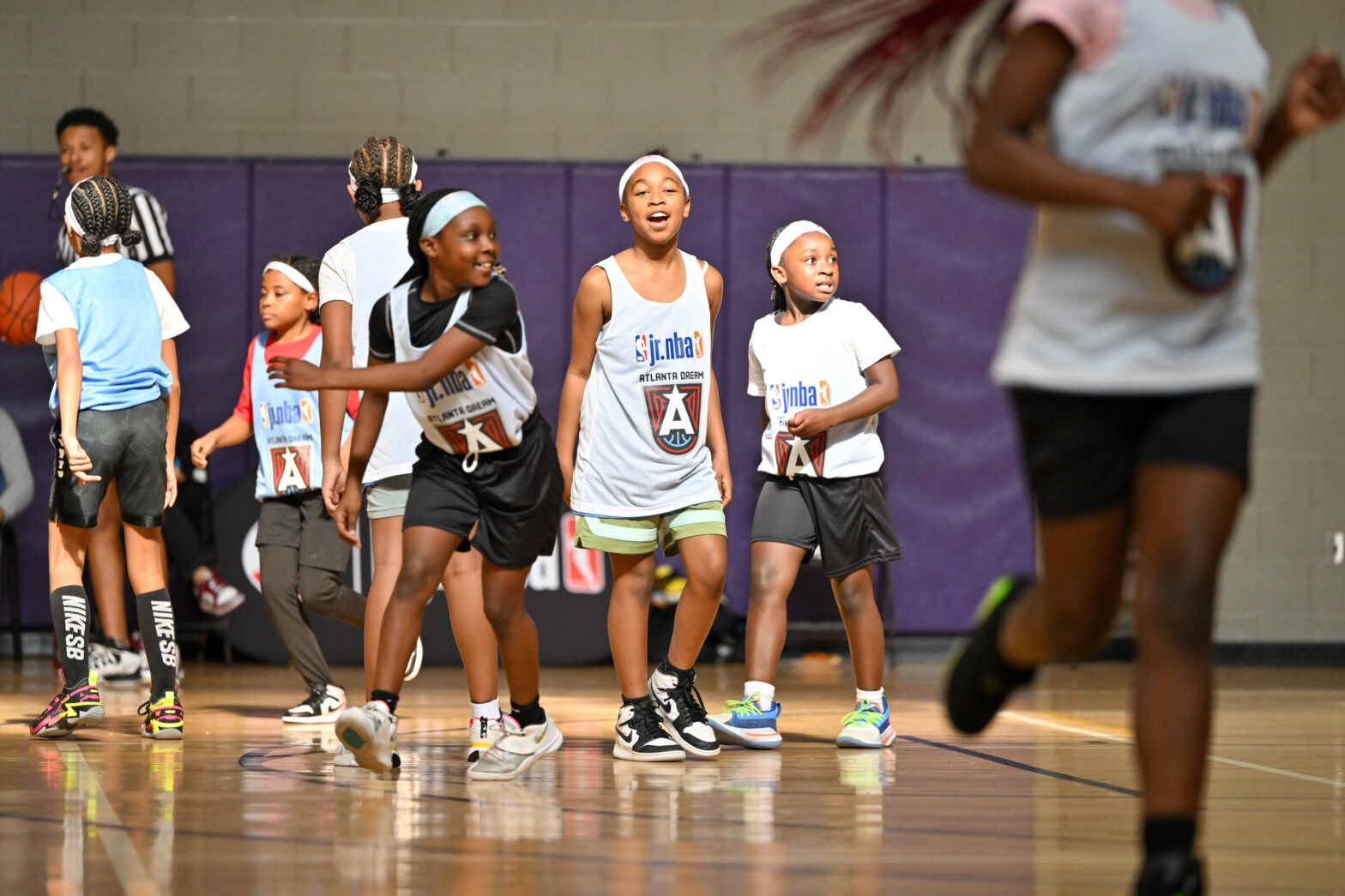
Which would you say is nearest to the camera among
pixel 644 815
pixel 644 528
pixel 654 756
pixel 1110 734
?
pixel 644 815

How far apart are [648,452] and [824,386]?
710mm

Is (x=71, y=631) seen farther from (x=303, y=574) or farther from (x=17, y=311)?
(x=17, y=311)

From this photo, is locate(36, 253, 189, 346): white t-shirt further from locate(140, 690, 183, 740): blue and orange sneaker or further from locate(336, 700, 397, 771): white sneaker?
locate(336, 700, 397, 771): white sneaker

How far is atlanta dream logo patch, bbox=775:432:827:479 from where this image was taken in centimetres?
471

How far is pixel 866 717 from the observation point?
4.54 meters

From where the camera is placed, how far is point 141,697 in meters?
6.02

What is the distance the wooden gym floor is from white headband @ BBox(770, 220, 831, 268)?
4.72 ft

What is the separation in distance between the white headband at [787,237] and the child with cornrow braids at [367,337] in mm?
1090

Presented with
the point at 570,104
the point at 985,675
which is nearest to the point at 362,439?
the point at 985,675

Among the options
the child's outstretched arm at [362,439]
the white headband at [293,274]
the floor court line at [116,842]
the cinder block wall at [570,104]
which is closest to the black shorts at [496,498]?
the child's outstretched arm at [362,439]

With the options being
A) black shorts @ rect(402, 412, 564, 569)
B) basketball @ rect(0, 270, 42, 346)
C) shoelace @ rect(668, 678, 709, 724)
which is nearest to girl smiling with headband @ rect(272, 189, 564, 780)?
black shorts @ rect(402, 412, 564, 569)

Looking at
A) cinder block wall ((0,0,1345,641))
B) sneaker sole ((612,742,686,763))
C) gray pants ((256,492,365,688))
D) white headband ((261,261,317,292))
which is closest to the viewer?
sneaker sole ((612,742,686,763))

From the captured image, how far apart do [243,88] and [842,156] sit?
124 inches

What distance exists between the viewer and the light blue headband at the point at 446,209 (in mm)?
3697
